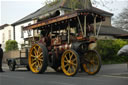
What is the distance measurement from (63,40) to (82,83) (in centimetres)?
387

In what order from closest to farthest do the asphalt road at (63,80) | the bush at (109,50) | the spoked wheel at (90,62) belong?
1. the asphalt road at (63,80)
2. the spoked wheel at (90,62)
3. the bush at (109,50)

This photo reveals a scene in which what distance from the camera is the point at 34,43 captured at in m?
13.3

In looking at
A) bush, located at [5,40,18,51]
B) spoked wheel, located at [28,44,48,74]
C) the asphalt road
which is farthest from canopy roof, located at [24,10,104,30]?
bush, located at [5,40,18,51]

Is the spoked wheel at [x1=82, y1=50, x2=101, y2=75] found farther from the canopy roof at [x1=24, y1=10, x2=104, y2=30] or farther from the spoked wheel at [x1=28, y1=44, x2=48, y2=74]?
the spoked wheel at [x1=28, y1=44, x2=48, y2=74]

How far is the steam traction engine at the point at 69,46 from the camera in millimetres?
10758

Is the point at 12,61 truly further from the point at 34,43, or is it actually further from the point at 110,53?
the point at 110,53

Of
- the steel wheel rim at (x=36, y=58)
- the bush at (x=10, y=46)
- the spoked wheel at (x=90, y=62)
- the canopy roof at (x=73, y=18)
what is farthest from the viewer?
the bush at (x=10, y=46)

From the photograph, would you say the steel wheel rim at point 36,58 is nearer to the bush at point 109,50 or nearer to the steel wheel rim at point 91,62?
the steel wheel rim at point 91,62

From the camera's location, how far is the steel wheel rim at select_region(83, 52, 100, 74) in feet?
37.2

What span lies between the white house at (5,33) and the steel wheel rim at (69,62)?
103ft

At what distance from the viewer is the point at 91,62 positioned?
11.5m

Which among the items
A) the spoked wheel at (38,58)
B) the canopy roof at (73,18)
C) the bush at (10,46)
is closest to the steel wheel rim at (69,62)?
the spoked wheel at (38,58)

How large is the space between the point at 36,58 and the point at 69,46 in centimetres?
223

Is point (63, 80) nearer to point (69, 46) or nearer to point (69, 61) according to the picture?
point (69, 61)
